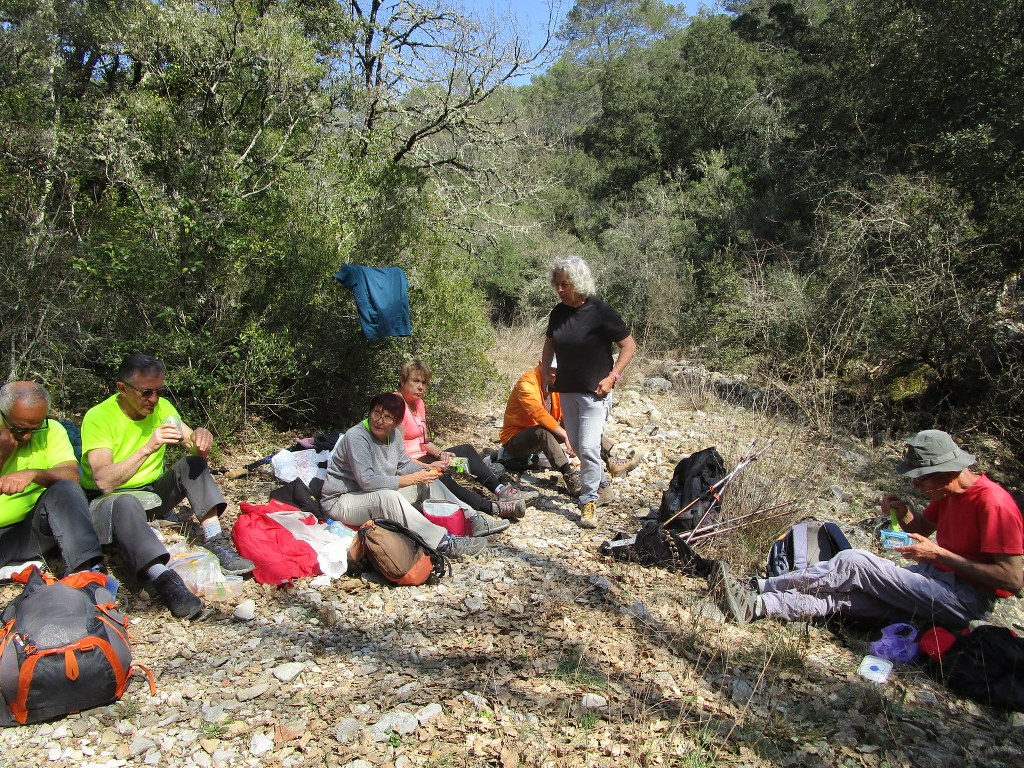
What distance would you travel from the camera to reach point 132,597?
3.64m

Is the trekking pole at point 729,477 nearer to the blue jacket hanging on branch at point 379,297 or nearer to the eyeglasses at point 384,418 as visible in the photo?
the eyeglasses at point 384,418

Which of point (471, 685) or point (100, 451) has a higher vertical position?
point (100, 451)

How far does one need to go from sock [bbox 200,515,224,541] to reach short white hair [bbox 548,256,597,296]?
2536 millimetres

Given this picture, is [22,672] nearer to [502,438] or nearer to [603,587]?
[603,587]

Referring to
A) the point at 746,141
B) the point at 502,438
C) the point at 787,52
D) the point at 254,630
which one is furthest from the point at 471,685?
the point at 787,52

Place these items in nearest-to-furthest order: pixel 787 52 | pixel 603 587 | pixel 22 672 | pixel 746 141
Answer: pixel 22 672 < pixel 603 587 < pixel 746 141 < pixel 787 52

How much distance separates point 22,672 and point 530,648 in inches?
81.7

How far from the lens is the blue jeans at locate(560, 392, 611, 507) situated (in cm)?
478

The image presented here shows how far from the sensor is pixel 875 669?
3.33 m

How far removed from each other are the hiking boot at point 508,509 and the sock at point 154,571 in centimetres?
218

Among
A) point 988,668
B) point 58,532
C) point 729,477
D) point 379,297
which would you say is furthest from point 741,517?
point 58,532

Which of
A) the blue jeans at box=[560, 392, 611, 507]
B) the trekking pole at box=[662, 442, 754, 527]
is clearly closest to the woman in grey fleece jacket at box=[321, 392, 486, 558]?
the blue jeans at box=[560, 392, 611, 507]

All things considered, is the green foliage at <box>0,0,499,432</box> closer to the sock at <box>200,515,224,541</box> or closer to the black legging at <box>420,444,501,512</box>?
the black legging at <box>420,444,501,512</box>

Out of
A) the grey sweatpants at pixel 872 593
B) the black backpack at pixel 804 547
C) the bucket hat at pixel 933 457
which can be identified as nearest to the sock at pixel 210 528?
the grey sweatpants at pixel 872 593
